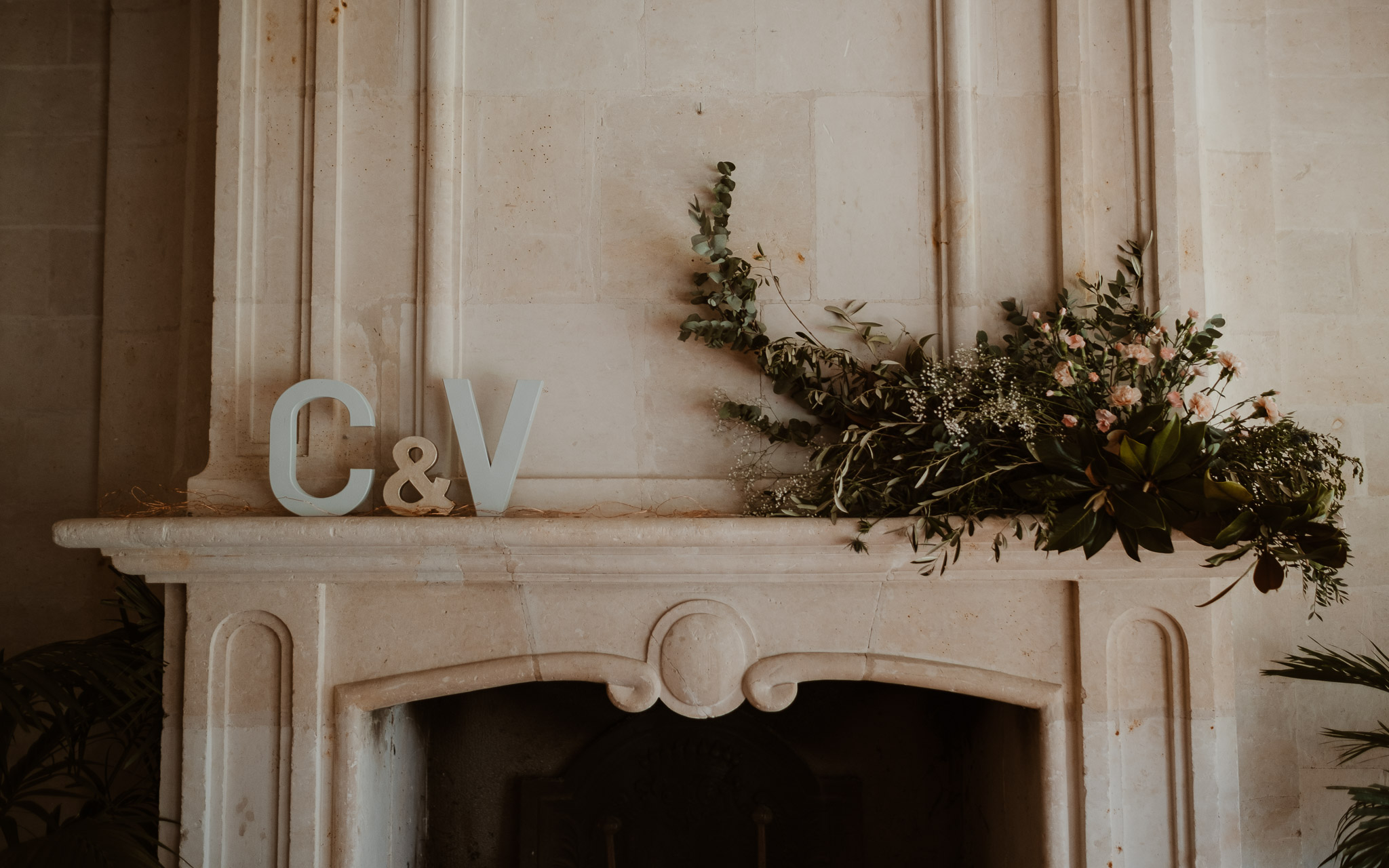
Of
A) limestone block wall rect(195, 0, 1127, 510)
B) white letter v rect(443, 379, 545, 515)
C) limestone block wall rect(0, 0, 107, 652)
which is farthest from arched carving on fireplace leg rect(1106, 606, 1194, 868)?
limestone block wall rect(0, 0, 107, 652)

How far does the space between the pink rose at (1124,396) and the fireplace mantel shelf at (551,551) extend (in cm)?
38

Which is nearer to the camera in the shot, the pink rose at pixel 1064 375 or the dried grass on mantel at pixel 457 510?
the pink rose at pixel 1064 375

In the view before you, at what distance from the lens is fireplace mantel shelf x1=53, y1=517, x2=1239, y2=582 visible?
196 cm

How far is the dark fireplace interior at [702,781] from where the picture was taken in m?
2.61

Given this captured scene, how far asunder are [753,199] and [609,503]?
92cm

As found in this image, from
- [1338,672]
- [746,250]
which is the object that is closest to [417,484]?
[746,250]

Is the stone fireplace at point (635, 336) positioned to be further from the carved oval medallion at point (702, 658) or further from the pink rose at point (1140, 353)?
the pink rose at point (1140, 353)

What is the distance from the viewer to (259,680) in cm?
210

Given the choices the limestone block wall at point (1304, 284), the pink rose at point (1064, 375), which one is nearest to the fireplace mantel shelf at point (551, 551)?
the pink rose at point (1064, 375)

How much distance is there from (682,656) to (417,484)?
79 cm

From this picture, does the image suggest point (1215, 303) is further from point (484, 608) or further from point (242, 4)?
point (242, 4)

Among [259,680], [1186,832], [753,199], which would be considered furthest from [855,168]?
[259,680]

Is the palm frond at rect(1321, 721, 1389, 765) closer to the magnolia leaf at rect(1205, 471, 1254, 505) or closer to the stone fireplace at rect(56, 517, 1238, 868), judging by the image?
the stone fireplace at rect(56, 517, 1238, 868)

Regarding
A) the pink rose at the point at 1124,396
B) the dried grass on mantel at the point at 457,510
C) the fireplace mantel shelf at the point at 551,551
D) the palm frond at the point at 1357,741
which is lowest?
the palm frond at the point at 1357,741
